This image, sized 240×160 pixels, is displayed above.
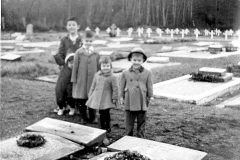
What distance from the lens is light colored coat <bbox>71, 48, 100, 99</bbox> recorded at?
5.88 metres

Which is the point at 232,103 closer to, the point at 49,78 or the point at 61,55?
the point at 61,55

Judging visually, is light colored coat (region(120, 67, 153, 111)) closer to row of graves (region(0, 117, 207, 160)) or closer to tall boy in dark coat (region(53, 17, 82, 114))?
row of graves (region(0, 117, 207, 160))

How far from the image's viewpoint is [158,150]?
12.6 feet

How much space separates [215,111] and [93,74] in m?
2.29

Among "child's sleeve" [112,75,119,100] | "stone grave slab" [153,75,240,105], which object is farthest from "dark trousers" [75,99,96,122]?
"stone grave slab" [153,75,240,105]

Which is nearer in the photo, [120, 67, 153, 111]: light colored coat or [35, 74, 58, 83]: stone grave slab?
[120, 67, 153, 111]: light colored coat

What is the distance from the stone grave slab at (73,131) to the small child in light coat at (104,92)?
28.1 inches

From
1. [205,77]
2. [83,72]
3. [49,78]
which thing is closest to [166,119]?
[83,72]

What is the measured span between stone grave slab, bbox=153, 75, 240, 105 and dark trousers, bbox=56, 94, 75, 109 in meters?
2.02

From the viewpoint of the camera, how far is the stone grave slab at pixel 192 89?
7.32m

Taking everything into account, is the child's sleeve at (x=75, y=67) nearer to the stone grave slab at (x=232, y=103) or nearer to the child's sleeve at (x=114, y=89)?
the child's sleeve at (x=114, y=89)

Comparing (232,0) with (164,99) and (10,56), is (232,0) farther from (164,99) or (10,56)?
(10,56)

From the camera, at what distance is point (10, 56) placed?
13461 millimetres

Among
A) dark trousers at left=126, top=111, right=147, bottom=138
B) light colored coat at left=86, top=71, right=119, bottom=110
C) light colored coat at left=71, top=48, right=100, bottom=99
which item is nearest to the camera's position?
dark trousers at left=126, top=111, right=147, bottom=138
